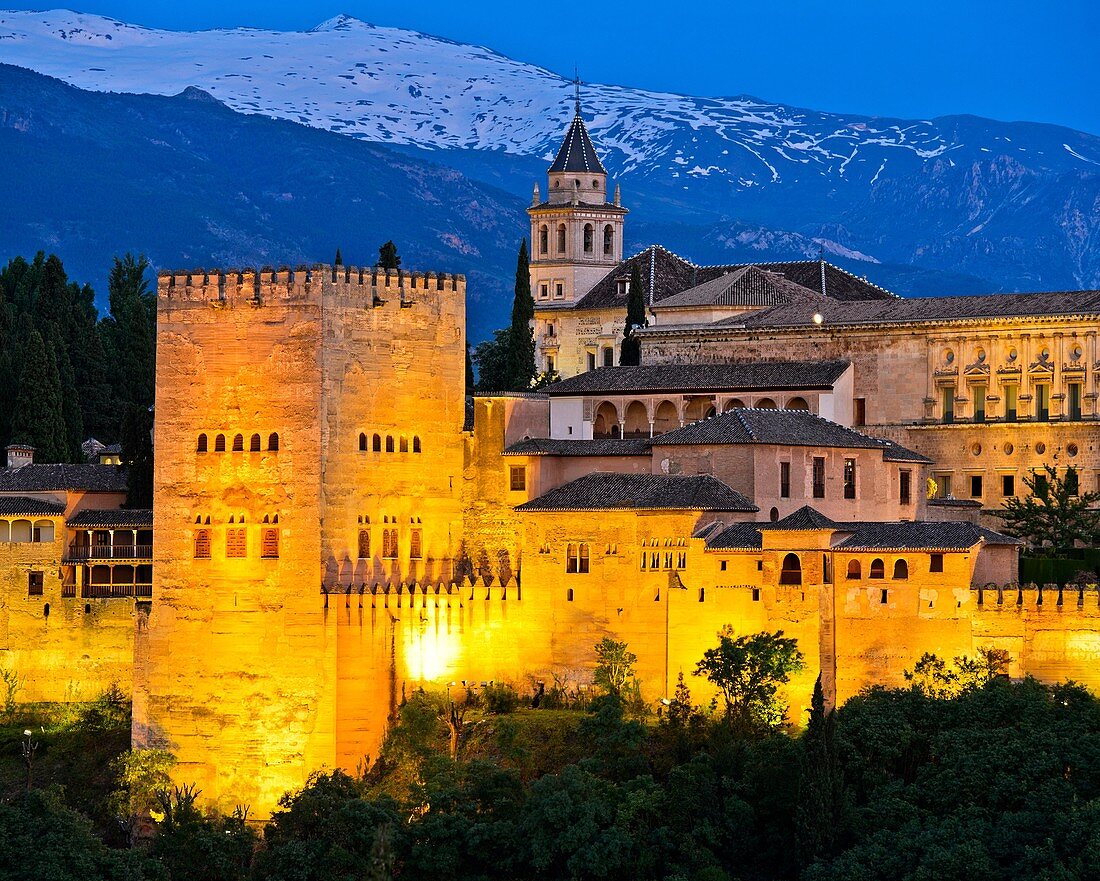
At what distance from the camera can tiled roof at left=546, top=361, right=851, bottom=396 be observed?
6138cm

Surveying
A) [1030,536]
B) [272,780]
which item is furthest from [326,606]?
[1030,536]

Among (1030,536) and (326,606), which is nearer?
(326,606)

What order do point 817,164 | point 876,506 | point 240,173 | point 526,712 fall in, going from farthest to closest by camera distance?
point 817,164
point 240,173
point 876,506
point 526,712

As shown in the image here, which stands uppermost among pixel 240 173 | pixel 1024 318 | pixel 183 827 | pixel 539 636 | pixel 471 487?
pixel 240 173

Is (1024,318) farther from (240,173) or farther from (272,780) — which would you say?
(240,173)

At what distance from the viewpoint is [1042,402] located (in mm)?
64375

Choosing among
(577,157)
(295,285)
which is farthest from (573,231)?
(295,285)

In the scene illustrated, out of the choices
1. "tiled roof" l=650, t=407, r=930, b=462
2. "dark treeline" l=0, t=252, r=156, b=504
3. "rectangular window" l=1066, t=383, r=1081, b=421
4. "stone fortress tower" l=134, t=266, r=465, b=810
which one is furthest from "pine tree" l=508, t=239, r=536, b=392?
"stone fortress tower" l=134, t=266, r=465, b=810

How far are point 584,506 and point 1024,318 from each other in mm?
16881

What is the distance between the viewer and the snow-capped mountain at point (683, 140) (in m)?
167

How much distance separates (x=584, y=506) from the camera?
53.1m

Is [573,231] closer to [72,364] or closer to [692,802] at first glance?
[72,364]

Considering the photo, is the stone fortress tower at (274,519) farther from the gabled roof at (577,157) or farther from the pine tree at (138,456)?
the gabled roof at (577,157)

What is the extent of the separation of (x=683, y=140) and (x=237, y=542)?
126 metres
